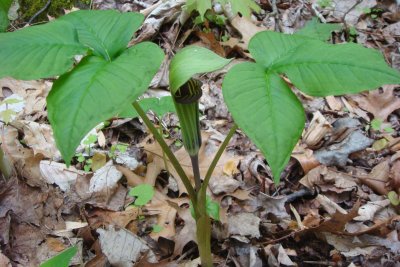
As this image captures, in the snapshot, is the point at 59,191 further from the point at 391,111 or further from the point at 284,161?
the point at 391,111

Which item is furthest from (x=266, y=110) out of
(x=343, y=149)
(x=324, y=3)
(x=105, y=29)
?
(x=324, y=3)

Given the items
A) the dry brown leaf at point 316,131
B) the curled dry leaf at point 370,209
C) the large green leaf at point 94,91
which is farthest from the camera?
the dry brown leaf at point 316,131

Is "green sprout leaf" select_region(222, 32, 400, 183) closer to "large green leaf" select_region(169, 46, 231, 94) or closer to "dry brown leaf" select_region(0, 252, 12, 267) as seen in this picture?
"large green leaf" select_region(169, 46, 231, 94)

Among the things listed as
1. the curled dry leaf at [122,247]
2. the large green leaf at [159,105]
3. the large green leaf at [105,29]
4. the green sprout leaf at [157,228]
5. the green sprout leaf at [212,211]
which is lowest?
the green sprout leaf at [157,228]

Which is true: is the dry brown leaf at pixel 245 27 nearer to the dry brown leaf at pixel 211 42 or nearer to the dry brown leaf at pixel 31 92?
the dry brown leaf at pixel 211 42

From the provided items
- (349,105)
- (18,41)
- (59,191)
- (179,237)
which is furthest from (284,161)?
(349,105)

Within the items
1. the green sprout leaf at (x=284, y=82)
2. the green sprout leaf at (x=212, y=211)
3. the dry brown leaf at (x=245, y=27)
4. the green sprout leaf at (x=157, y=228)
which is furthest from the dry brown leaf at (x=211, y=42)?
the green sprout leaf at (x=284, y=82)

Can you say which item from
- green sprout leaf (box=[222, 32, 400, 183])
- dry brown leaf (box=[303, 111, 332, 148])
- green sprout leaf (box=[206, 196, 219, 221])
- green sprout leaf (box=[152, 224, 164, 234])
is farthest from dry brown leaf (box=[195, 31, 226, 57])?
green sprout leaf (box=[222, 32, 400, 183])

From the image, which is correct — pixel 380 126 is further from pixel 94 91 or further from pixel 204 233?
pixel 94 91
